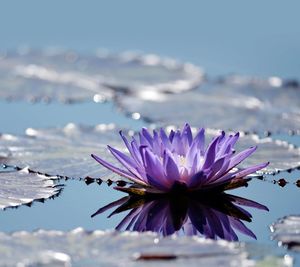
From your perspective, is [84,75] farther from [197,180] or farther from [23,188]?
[197,180]

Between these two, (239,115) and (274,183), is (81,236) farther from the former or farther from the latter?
(239,115)

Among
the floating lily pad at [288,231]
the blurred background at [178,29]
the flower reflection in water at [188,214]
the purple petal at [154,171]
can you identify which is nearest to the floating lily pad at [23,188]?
the flower reflection in water at [188,214]

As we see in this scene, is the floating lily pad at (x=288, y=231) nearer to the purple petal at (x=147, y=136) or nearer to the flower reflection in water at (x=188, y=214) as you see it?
the flower reflection in water at (x=188, y=214)

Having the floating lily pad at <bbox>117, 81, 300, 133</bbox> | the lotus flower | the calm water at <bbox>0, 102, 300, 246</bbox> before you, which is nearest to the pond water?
the calm water at <bbox>0, 102, 300, 246</bbox>

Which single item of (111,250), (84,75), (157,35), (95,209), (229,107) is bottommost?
(111,250)

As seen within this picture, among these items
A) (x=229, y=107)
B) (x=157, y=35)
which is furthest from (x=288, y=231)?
(x=157, y=35)
